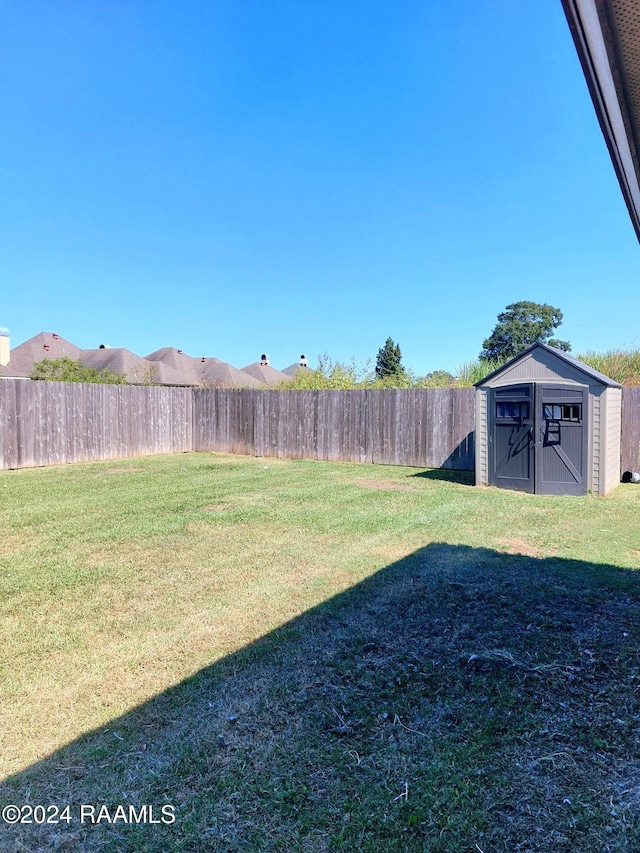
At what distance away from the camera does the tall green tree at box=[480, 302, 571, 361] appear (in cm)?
3297

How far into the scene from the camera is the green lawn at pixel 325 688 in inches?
57.1

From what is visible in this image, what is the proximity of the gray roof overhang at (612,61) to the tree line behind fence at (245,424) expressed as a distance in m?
8.39

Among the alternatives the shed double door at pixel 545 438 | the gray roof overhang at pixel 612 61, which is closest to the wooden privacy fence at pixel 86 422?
the shed double door at pixel 545 438

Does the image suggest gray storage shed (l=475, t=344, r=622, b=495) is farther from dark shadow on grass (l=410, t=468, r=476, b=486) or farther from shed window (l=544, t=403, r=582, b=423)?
dark shadow on grass (l=410, t=468, r=476, b=486)

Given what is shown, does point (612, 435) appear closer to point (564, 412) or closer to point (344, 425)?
point (564, 412)

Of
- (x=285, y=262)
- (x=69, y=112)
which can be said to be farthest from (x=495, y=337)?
(x=69, y=112)

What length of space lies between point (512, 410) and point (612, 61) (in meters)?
6.76

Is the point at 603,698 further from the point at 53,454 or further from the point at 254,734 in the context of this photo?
the point at 53,454

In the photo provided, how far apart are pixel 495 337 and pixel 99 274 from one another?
26450 millimetres

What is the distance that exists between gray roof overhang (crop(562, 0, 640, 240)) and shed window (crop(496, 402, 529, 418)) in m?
6.10

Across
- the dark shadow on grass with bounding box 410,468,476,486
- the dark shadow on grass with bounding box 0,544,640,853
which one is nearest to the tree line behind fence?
the dark shadow on grass with bounding box 410,468,476,486

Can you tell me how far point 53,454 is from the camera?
33.6 ft

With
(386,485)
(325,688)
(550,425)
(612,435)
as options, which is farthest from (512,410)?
(325,688)

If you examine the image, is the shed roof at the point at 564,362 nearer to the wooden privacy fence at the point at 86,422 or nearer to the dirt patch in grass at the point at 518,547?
the dirt patch in grass at the point at 518,547
